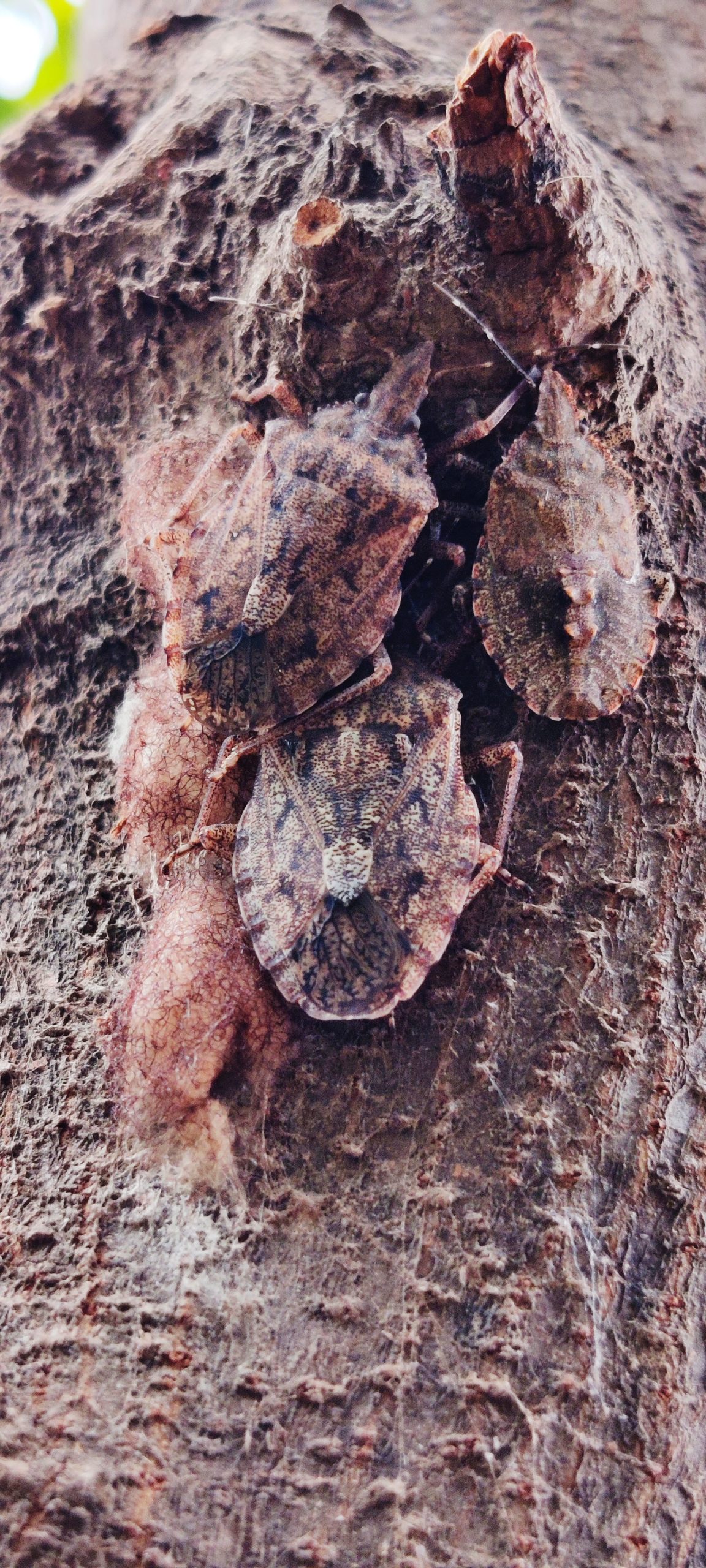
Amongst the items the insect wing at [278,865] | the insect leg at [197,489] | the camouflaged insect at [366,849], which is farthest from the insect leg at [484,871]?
the insect leg at [197,489]

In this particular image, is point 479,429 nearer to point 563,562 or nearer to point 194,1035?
point 563,562

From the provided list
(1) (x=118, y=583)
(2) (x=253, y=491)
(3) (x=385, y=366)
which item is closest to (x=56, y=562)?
(1) (x=118, y=583)

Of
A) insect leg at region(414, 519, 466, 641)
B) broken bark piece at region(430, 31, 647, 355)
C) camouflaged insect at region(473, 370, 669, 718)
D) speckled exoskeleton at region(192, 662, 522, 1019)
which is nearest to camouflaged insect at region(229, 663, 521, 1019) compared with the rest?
speckled exoskeleton at region(192, 662, 522, 1019)

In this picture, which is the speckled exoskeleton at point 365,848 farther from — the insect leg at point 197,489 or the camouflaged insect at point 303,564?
the insect leg at point 197,489

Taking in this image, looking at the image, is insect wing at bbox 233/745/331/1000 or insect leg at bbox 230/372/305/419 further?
insect leg at bbox 230/372/305/419

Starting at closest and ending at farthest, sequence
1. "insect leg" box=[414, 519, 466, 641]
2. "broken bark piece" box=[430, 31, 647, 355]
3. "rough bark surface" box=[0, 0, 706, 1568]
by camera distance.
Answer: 1. "rough bark surface" box=[0, 0, 706, 1568]
2. "broken bark piece" box=[430, 31, 647, 355]
3. "insect leg" box=[414, 519, 466, 641]

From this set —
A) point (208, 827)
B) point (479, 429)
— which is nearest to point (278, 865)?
point (208, 827)

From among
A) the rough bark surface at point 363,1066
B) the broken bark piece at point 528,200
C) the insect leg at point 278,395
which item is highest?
the broken bark piece at point 528,200

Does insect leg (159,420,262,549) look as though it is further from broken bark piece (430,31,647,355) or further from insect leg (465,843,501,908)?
insect leg (465,843,501,908)
